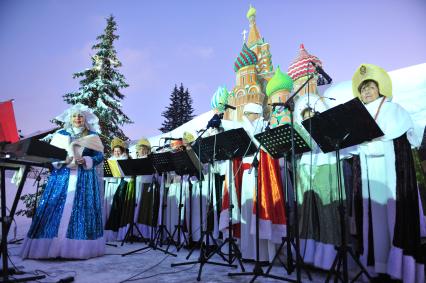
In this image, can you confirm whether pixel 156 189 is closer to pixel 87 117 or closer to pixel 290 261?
pixel 87 117

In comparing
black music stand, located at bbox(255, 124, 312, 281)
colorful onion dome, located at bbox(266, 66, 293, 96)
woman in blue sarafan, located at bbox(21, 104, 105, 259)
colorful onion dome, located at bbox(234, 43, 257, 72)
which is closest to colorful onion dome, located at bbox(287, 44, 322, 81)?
colorful onion dome, located at bbox(266, 66, 293, 96)

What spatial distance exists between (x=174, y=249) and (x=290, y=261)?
3.10 meters

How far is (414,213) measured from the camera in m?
3.50

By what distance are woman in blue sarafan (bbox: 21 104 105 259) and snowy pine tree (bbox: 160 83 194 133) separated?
105 ft

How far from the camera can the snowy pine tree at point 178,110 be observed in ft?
126

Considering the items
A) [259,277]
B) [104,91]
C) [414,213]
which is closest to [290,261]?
[259,277]

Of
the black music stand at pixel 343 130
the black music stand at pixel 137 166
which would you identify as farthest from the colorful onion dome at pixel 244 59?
the black music stand at pixel 343 130

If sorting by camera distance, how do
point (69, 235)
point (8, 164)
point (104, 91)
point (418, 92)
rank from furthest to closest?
point (104, 91)
point (418, 92)
point (69, 235)
point (8, 164)

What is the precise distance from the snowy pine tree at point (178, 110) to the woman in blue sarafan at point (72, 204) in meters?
32.1

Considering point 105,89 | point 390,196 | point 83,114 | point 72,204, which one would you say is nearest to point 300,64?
point 105,89

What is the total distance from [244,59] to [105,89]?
21098mm

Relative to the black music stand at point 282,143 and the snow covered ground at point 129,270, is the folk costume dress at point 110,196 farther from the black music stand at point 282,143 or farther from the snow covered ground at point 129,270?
the black music stand at point 282,143

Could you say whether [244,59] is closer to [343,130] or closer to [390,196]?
[390,196]

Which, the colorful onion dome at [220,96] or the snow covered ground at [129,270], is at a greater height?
the colorful onion dome at [220,96]
